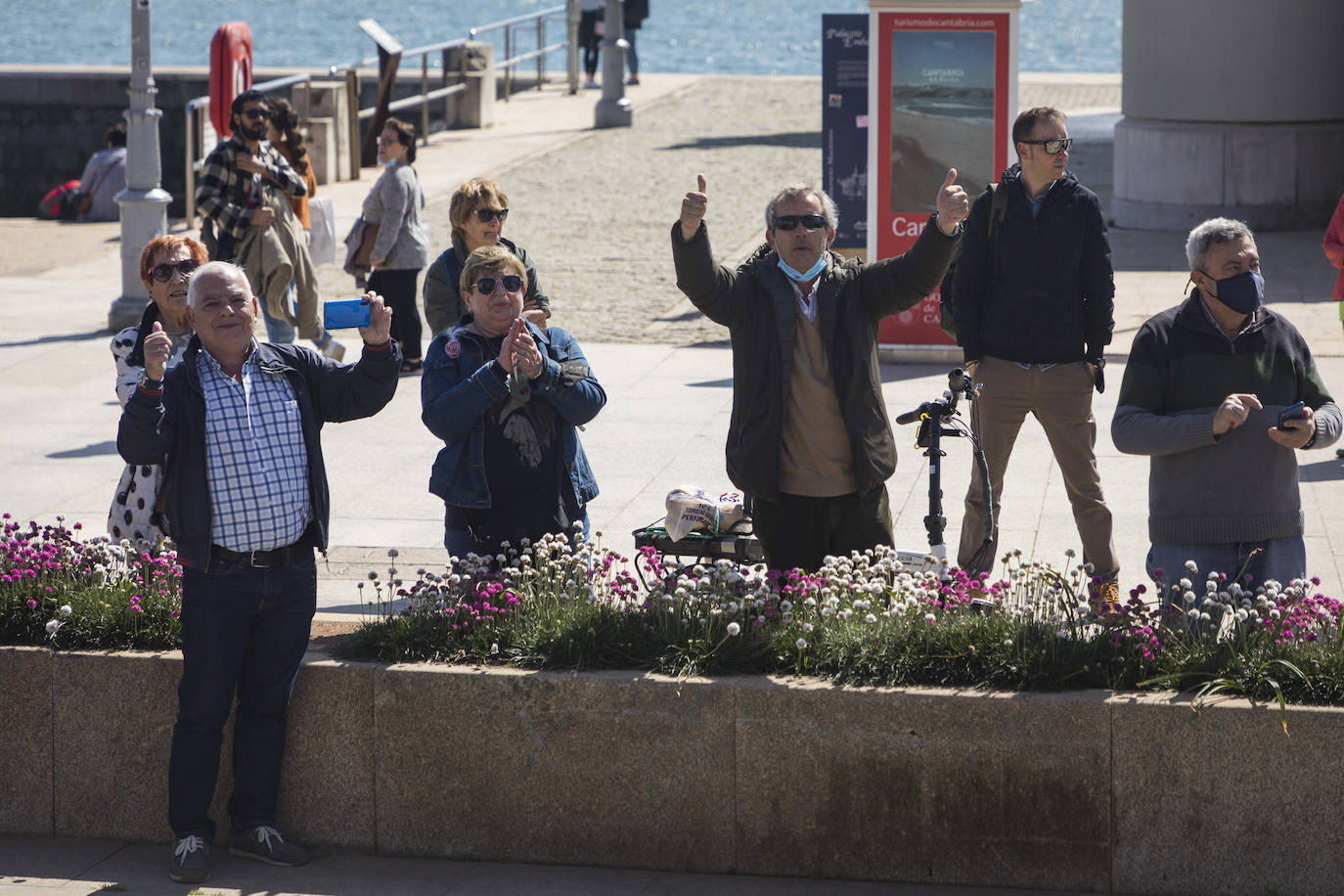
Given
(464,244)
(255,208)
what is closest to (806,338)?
(464,244)

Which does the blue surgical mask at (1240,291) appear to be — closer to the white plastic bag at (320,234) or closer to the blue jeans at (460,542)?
the blue jeans at (460,542)

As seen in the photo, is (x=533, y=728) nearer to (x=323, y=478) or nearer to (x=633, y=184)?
(x=323, y=478)

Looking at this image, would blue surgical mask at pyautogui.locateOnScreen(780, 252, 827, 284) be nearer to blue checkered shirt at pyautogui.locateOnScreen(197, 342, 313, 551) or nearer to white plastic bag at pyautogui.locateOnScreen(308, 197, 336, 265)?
blue checkered shirt at pyautogui.locateOnScreen(197, 342, 313, 551)

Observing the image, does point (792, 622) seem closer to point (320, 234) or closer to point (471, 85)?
point (320, 234)

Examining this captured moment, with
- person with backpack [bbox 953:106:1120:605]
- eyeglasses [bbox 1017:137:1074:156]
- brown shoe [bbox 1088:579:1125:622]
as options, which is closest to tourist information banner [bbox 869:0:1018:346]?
person with backpack [bbox 953:106:1120:605]

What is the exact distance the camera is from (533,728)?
5.35 m

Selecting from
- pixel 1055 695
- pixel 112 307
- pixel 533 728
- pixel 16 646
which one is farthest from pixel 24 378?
pixel 1055 695

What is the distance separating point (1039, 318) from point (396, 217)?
215 inches

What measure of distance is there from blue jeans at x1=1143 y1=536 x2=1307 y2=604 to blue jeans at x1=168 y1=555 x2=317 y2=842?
104 inches

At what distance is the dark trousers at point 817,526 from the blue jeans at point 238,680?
153 cm

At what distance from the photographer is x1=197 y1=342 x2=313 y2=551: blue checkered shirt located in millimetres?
5176

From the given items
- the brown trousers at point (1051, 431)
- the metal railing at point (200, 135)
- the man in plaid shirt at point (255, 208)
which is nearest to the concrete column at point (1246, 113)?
the metal railing at point (200, 135)

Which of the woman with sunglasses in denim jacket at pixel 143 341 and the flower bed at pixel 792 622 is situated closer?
the flower bed at pixel 792 622

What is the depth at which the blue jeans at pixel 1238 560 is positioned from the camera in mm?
5641
